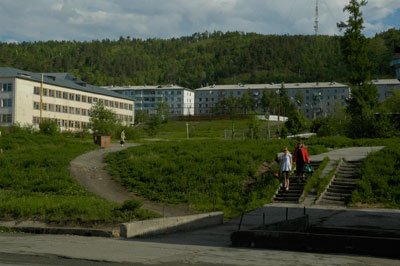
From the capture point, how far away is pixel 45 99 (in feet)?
352

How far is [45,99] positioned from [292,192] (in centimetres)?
8952

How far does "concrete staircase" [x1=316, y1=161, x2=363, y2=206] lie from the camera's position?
75.5 feet

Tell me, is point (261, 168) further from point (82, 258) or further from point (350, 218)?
point (82, 258)

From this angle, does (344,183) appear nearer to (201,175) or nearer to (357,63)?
(201,175)

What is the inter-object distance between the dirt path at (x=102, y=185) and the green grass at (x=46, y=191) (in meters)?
0.56

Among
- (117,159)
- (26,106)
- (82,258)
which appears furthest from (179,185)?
(26,106)

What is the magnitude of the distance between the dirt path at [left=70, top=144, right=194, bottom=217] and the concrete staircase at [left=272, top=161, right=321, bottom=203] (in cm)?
405

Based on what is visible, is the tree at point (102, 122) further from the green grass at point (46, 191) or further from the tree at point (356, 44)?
the tree at point (356, 44)

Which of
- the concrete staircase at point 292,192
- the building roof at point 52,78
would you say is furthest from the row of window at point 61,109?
the concrete staircase at point 292,192

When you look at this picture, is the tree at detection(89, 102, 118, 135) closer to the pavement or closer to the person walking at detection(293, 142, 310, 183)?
the person walking at detection(293, 142, 310, 183)

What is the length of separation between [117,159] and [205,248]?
67.1ft

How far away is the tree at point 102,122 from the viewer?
241ft

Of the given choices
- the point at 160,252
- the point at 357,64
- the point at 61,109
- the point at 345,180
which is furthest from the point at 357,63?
the point at 61,109

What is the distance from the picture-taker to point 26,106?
103 m
